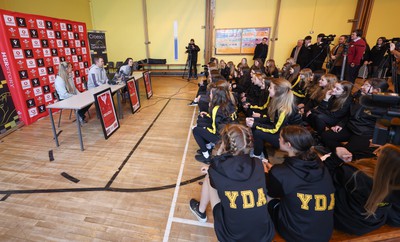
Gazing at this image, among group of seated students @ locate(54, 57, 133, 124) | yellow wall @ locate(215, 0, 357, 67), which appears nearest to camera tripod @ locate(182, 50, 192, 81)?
yellow wall @ locate(215, 0, 357, 67)

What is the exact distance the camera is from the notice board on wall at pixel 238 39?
29.0ft

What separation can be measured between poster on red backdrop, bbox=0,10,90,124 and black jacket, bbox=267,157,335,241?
506cm

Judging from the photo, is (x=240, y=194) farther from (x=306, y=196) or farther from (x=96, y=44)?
(x=96, y=44)

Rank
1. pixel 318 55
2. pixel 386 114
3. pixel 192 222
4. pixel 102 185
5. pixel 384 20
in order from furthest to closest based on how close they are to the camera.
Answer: pixel 384 20, pixel 318 55, pixel 102 185, pixel 192 222, pixel 386 114

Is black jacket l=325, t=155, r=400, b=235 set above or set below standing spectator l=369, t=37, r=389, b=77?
below

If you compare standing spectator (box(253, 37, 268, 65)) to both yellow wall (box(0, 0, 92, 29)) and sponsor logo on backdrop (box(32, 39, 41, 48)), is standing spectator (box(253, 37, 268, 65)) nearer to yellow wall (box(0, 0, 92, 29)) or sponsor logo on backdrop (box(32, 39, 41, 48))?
sponsor logo on backdrop (box(32, 39, 41, 48))

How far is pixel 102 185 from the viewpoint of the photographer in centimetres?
254

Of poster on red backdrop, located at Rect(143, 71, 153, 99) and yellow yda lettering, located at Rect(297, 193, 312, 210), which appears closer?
yellow yda lettering, located at Rect(297, 193, 312, 210)

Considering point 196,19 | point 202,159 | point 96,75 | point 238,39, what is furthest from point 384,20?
point 96,75

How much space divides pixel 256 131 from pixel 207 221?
133 centimetres

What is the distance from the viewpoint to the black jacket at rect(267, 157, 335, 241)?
130 cm

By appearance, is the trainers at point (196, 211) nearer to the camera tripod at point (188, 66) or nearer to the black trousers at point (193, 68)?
the camera tripod at point (188, 66)

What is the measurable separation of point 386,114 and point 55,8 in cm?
940

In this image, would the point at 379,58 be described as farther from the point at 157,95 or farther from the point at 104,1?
the point at 104,1
